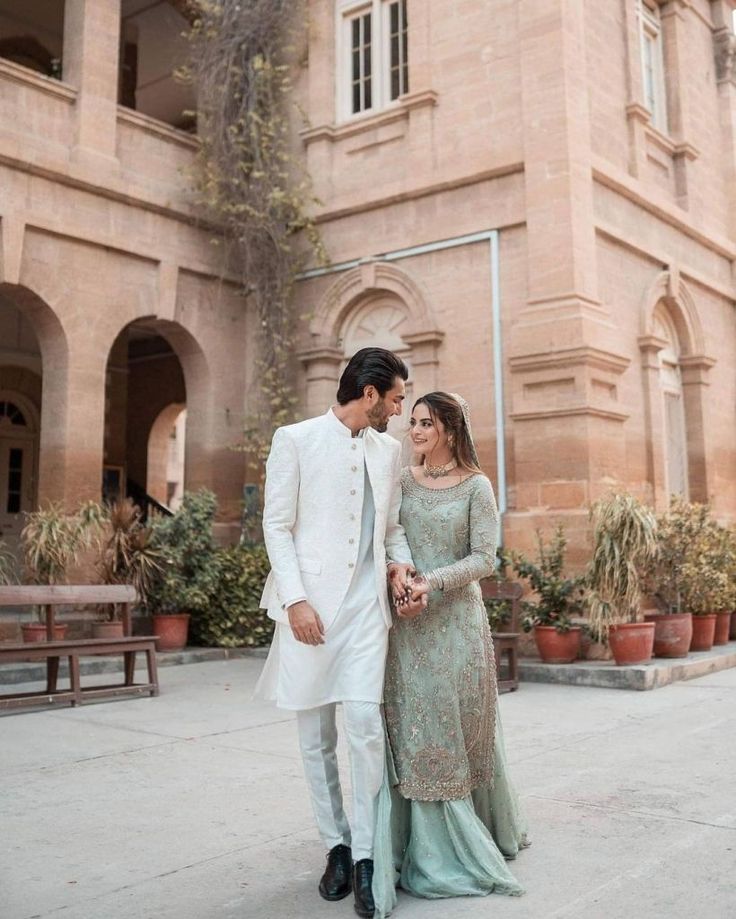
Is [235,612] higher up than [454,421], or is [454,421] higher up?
[454,421]

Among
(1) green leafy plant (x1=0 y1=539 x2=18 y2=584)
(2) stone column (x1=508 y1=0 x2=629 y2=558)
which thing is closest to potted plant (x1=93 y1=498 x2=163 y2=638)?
(1) green leafy plant (x1=0 y1=539 x2=18 y2=584)

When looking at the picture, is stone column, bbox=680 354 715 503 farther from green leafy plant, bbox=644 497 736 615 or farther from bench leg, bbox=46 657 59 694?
bench leg, bbox=46 657 59 694

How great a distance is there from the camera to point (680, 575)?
920cm

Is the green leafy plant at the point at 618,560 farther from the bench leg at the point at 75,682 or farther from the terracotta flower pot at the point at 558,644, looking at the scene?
the bench leg at the point at 75,682

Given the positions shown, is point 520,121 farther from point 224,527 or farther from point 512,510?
point 224,527

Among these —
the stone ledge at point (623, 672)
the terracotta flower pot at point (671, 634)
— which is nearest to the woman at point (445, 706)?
the stone ledge at point (623, 672)

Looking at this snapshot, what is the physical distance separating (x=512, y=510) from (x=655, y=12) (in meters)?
8.25

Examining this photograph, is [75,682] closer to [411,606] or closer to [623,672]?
[623,672]

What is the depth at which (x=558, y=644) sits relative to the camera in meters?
8.77

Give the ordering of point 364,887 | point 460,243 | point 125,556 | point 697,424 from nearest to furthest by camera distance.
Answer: point 364,887 < point 125,556 < point 460,243 < point 697,424

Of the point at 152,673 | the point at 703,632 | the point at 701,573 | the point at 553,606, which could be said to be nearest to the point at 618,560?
the point at 553,606

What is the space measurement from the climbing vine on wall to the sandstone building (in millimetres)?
358

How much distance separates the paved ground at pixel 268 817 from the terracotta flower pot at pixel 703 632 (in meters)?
2.94

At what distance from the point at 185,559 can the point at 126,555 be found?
0.71 m
